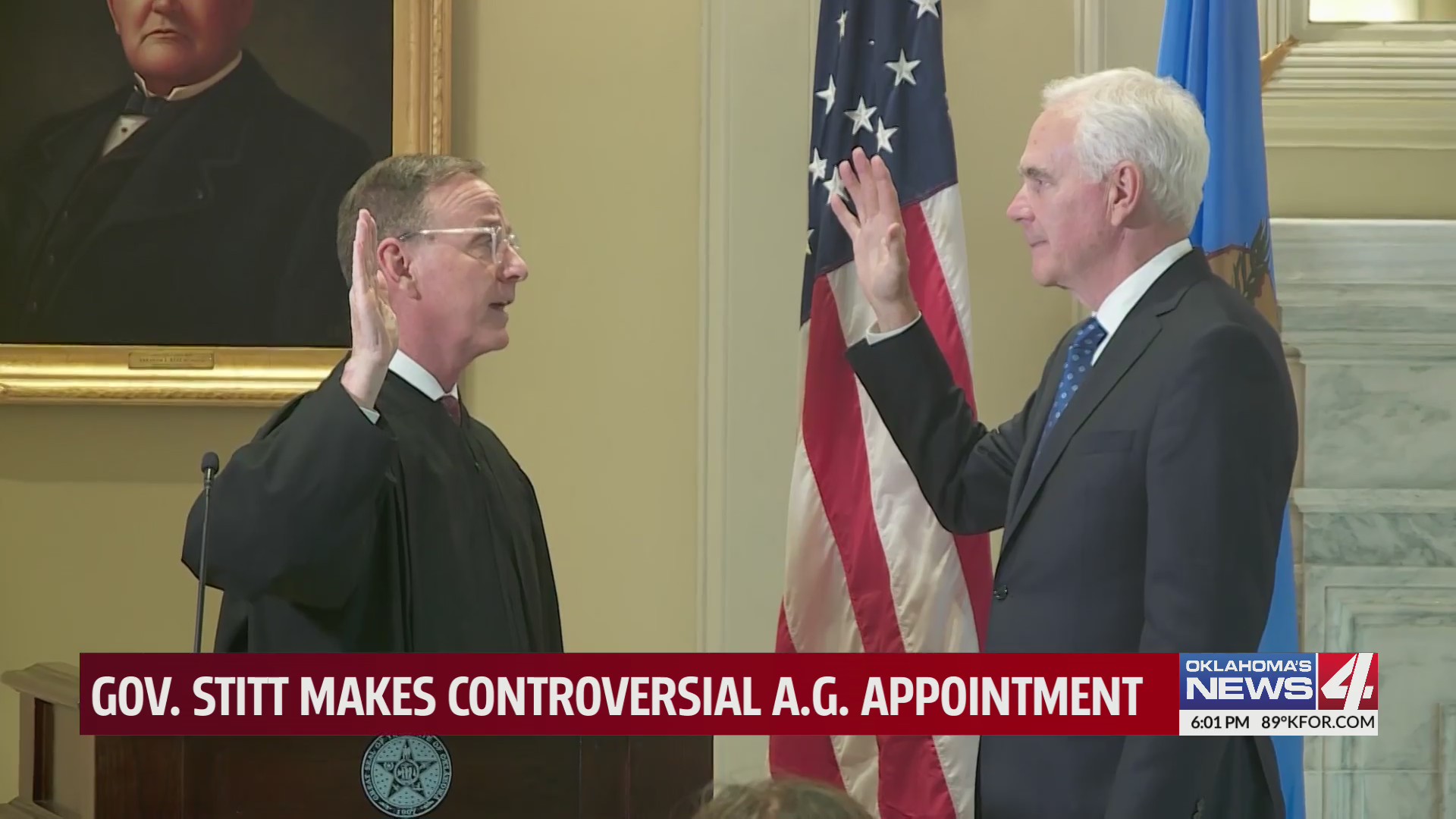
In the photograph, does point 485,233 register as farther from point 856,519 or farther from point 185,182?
point 185,182

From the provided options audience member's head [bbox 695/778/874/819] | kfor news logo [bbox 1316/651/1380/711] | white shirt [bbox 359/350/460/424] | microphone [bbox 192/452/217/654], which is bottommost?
kfor news logo [bbox 1316/651/1380/711]

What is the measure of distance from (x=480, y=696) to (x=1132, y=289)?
1.43 meters

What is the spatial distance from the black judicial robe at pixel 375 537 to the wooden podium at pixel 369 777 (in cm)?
33

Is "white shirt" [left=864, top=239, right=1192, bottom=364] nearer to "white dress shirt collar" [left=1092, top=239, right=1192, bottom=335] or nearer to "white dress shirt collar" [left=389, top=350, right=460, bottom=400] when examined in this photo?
"white dress shirt collar" [left=1092, top=239, right=1192, bottom=335]

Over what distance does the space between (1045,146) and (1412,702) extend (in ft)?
8.30

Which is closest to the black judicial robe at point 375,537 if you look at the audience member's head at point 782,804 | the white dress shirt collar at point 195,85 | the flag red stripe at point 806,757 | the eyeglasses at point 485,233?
the eyeglasses at point 485,233

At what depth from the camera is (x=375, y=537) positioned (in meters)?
2.94

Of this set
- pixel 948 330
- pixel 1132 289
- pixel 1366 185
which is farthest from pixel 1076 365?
pixel 1366 185

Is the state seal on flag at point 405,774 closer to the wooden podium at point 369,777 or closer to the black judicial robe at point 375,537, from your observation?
the wooden podium at point 369,777

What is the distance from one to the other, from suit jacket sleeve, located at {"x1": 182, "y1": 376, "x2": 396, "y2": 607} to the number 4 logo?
2.42 m

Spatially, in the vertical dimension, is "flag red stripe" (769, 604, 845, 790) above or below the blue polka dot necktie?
below

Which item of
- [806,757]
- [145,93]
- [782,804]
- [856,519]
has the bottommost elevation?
[806,757]

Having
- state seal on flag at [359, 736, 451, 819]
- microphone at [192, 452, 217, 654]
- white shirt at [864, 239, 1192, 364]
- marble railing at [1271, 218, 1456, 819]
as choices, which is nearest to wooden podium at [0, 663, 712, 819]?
state seal on flag at [359, 736, 451, 819]

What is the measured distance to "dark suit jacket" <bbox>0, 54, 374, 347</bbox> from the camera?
4.75m
